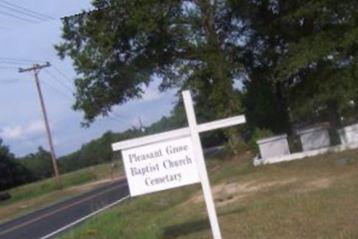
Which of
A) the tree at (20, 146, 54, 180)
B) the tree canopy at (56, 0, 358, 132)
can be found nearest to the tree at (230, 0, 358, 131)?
the tree canopy at (56, 0, 358, 132)

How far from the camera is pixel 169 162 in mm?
9375

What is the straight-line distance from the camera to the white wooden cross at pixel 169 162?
30.5 ft

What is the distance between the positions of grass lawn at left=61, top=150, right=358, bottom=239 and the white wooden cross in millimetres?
2034

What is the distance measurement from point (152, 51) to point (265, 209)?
23.5m

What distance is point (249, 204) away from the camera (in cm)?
1553

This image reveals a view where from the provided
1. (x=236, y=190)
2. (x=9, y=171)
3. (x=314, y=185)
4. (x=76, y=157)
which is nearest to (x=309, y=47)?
(x=236, y=190)

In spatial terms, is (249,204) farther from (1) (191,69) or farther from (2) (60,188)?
(2) (60,188)

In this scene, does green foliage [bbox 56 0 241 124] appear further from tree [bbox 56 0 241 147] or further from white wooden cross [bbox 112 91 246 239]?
white wooden cross [bbox 112 91 246 239]

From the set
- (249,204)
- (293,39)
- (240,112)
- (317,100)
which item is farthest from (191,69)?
(249,204)

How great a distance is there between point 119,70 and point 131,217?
64.6 feet

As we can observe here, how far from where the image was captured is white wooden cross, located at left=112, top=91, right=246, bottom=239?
9.30 m

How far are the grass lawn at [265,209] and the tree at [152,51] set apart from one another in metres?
12.1

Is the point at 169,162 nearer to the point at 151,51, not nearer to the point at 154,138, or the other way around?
the point at 154,138

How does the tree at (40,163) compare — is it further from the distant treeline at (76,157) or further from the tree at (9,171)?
the tree at (9,171)
